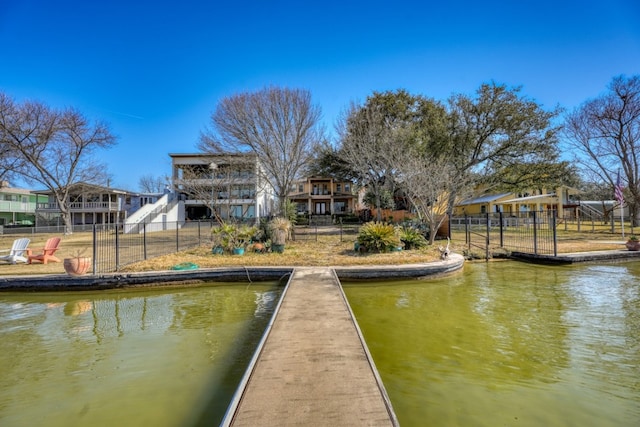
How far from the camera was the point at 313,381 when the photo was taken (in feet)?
10.3

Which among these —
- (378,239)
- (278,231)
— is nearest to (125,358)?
(278,231)

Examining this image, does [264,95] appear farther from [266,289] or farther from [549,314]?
[549,314]

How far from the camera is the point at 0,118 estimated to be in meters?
21.2

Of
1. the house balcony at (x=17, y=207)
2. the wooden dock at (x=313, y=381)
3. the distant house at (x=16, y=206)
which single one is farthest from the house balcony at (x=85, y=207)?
the wooden dock at (x=313, y=381)

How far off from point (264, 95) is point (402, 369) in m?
15.8

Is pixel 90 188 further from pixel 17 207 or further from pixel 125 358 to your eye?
pixel 125 358

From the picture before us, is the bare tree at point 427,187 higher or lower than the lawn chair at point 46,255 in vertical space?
higher

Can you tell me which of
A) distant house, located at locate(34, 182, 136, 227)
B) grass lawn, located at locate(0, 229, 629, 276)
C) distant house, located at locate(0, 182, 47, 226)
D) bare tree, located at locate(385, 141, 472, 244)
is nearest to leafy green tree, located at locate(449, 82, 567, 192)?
bare tree, located at locate(385, 141, 472, 244)

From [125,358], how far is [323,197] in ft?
123

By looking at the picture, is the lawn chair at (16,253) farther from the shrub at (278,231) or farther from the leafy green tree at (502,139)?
the leafy green tree at (502,139)

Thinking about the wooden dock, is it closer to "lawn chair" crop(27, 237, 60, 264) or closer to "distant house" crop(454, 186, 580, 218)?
"lawn chair" crop(27, 237, 60, 264)

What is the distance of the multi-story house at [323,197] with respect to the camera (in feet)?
137

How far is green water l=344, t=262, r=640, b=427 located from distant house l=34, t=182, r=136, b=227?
107ft

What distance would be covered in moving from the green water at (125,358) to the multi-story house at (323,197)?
34.2 m
